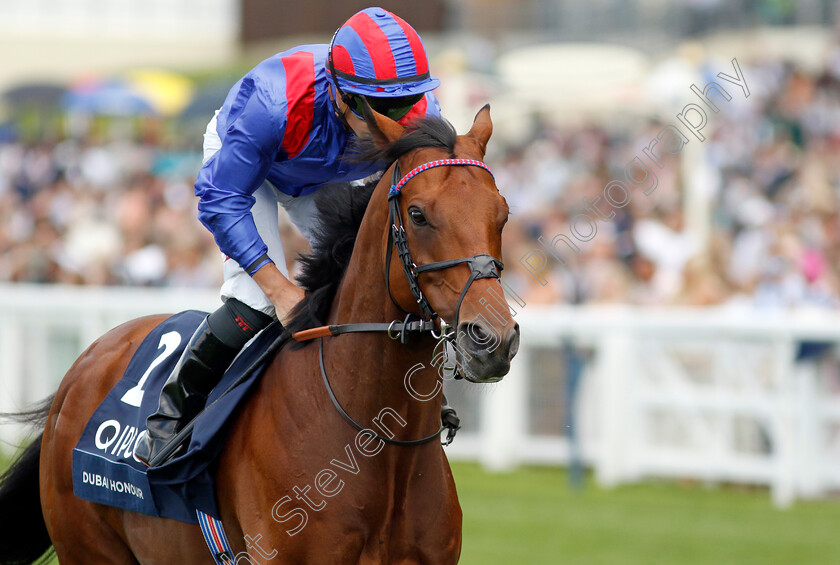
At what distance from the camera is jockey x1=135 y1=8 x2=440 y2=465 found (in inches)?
125

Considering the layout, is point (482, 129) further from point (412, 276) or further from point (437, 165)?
point (412, 276)

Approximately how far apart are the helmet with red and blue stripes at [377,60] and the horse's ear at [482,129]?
0.62ft

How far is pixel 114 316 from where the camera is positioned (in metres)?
9.55

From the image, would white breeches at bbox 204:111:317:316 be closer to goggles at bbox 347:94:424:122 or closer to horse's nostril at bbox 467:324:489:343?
goggles at bbox 347:94:424:122

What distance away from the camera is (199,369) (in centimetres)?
345

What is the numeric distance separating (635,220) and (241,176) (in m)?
7.54

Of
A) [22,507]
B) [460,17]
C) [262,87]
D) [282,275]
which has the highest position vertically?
[262,87]

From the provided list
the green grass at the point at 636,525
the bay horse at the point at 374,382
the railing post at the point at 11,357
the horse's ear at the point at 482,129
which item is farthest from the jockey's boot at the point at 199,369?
the railing post at the point at 11,357

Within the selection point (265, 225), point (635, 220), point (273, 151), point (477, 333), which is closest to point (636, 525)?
point (635, 220)

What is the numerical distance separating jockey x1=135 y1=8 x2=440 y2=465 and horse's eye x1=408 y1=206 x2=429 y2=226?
1.19 ft

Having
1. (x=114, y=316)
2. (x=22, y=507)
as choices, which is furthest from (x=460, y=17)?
(x=22, y=507)

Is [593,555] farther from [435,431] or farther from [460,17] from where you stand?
[460,17]

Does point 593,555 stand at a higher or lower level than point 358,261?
lower

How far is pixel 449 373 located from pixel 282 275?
61 centimetres
